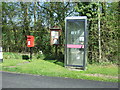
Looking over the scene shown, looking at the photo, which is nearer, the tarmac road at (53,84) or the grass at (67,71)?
the tarmac road at (53,84)

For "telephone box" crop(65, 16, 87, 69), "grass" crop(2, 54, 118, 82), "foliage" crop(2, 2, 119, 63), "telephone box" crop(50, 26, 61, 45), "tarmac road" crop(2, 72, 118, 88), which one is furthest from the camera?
"telephone box" crop(50, 26, 61, 45)

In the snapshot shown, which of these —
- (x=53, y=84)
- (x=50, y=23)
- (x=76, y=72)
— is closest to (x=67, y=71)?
(x=76, y=72)

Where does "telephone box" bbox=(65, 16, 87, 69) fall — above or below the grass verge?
above

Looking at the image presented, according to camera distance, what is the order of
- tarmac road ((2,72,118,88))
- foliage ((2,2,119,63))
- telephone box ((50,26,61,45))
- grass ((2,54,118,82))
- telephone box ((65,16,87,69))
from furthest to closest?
telephone box ((50,26,61,45))
foliage ((2,2,119,63))
telephone box ((65,16,87,69))
grass ((2,54,118,82))
tarmac road ((2,72,118,88))

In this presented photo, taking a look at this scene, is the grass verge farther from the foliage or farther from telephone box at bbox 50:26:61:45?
telephone box at bbox 50:26:61:45

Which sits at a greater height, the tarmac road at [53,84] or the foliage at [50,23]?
the foliage at [50,23]

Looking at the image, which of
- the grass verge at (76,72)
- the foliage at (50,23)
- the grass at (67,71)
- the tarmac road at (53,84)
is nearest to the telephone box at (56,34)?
the foliage at (50,23)

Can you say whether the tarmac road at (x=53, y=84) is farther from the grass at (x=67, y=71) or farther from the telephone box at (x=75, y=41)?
the telephone box at (x=75, y=41)

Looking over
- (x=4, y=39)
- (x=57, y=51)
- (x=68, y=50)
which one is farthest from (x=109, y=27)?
(x=4, y=39)

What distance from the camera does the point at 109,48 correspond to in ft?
27.8

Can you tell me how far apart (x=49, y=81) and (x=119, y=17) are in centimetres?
642

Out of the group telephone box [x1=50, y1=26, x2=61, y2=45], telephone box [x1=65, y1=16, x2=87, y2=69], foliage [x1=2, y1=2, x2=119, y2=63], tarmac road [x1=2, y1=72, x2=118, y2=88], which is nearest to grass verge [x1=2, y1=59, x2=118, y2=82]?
tarmac road [x1=2, y1=72, x2=118, y2=88]

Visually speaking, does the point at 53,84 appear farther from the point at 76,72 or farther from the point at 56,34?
the point at 56,34

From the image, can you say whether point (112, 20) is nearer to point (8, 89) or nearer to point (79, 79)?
point (79, 79)
